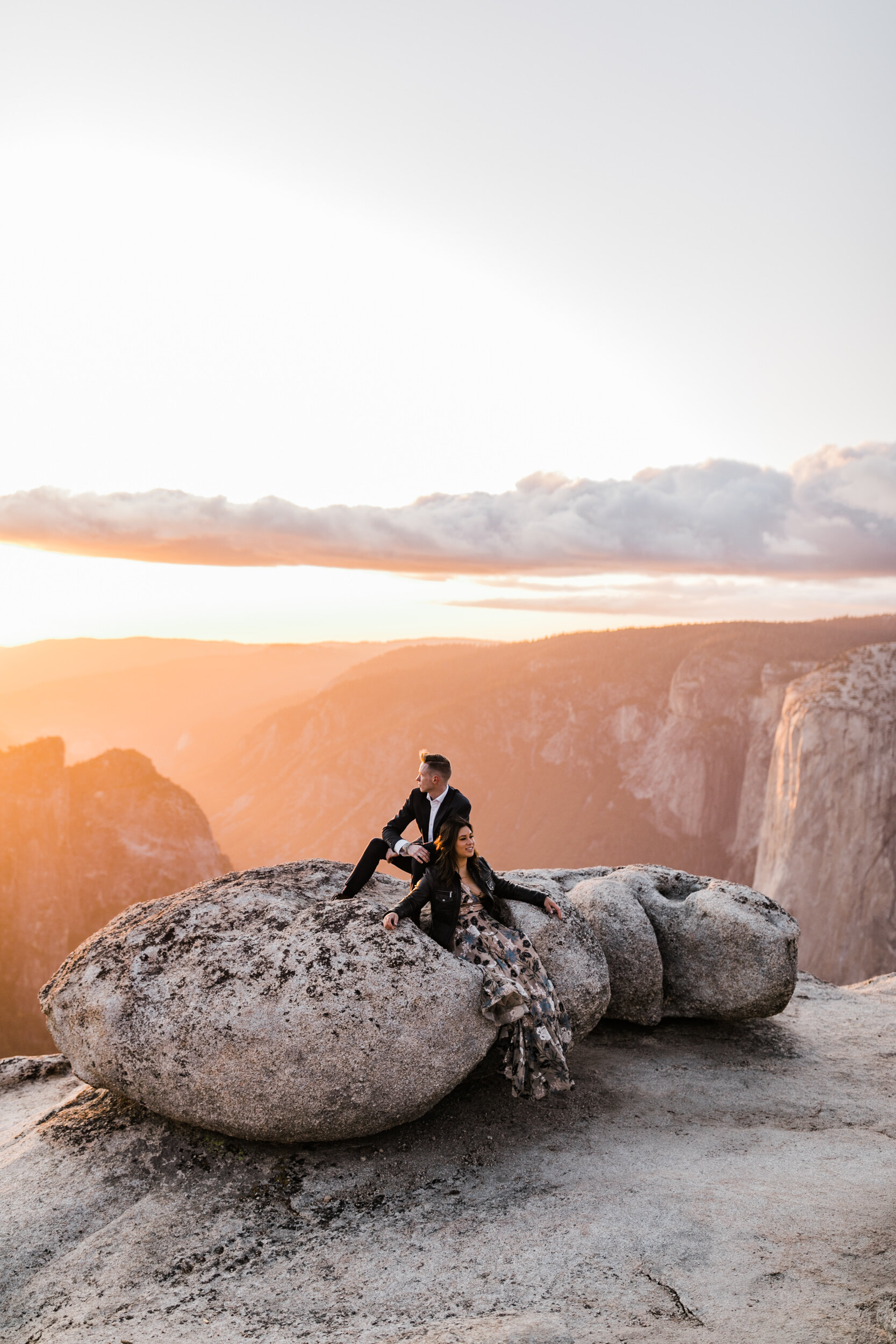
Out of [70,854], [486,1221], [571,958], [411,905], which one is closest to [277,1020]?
[411,905]

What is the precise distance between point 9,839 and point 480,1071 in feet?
134

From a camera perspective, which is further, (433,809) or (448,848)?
(433,809)

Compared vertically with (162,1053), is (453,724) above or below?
below

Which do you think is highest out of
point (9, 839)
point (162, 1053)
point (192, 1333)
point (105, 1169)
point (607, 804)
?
point (162, 1053)

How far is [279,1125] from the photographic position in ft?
22.7

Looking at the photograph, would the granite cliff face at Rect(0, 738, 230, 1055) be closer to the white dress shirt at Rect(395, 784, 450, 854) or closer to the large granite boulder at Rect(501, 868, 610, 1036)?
the large granite boulder at Rect(501, 868, 610, 1036)

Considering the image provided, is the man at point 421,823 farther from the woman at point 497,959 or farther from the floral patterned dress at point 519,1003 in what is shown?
the floral patterned dress at point 519,1003

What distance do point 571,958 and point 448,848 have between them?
229cm

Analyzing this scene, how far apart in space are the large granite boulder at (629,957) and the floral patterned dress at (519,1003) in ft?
6.69

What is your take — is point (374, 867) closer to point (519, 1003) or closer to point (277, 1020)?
point (277, 1020)

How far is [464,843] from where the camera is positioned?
7883 mm

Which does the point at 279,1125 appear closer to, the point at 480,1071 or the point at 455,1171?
the point at 455,1171

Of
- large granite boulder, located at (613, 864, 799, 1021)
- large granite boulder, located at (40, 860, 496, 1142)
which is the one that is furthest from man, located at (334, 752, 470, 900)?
large granite boulder, located at (613, 864, 799, 1021)

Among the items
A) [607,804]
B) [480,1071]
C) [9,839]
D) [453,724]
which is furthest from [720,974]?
[453,724]
